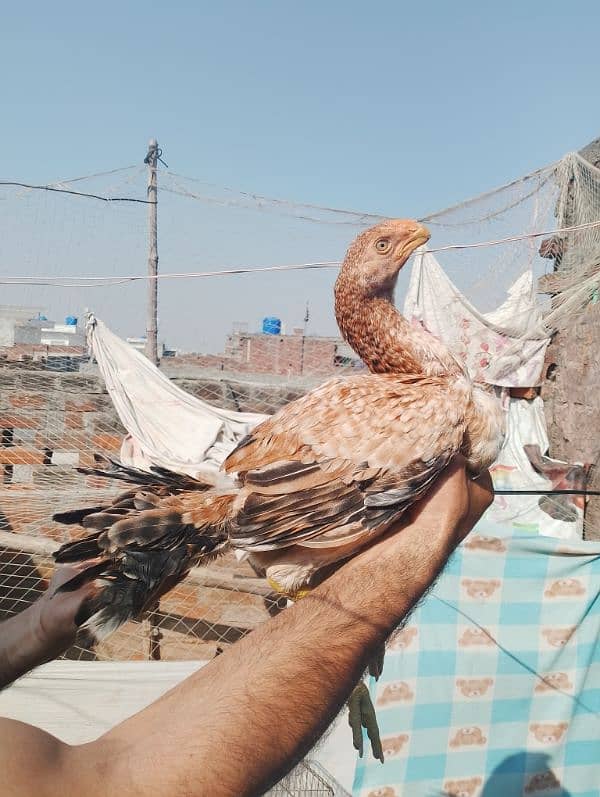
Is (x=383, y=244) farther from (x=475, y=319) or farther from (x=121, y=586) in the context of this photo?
(x=475, y=319)

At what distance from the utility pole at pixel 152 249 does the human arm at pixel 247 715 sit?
4.24m

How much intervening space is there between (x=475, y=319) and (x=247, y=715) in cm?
451

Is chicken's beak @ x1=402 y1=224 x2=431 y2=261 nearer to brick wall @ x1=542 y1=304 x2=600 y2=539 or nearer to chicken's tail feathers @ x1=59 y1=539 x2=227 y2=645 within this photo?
chicken's tail feathers @ x1=59 y1=539 x2=227 y2=645

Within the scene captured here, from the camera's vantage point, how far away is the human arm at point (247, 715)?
62cm

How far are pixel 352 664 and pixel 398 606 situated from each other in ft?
0.57

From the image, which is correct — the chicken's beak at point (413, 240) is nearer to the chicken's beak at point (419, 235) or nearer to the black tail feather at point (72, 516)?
the chicken's beak at point (419, 235)

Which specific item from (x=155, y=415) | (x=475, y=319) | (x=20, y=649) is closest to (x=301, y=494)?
(x=20, y=649)

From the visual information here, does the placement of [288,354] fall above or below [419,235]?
below

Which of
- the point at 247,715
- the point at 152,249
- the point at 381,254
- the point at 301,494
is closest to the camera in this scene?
the point at 247,715

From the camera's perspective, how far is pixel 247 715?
729 mm

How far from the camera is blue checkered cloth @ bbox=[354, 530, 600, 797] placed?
7.65ft

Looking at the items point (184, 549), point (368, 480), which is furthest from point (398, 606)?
point (184, 549)

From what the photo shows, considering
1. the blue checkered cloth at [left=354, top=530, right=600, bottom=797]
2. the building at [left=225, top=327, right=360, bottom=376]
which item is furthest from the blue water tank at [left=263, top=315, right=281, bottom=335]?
the blue checkered cloth at [left=354, top=530, right=600, bottom=797]

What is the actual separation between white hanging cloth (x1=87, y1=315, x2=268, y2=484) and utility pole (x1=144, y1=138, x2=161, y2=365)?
620 mm
